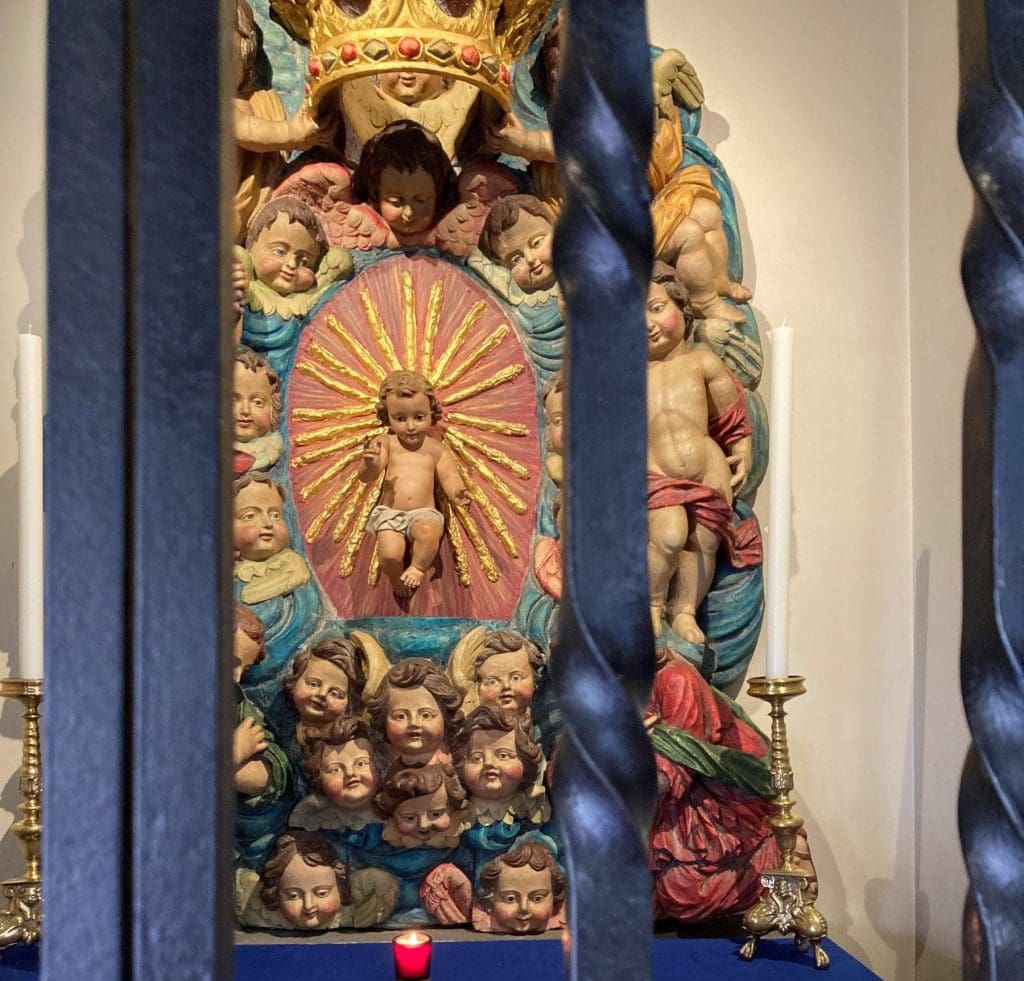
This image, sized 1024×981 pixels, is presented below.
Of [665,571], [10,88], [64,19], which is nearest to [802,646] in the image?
[665,571]

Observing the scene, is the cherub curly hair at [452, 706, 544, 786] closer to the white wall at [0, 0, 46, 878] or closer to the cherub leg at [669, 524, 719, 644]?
the cherub leg at [669, 524, 719, 644]

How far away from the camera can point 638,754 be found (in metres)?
0.21

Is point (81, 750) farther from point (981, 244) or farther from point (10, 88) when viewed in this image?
point (10, 88)

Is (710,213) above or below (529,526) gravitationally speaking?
above

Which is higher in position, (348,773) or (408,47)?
(408,47)

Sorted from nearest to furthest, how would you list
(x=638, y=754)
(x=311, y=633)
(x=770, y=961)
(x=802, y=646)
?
(x=638, y=754) < (x=770, y=961) < (x=311, y=633) < (x=802, y=646)

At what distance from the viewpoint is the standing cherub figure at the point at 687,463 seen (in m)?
1.02

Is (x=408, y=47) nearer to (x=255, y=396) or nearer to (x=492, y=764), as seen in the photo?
(x=255, y=396)

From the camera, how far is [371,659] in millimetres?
980

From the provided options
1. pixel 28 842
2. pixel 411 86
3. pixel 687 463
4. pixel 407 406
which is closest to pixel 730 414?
pixel 687 463

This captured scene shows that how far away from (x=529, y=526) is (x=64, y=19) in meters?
0.85

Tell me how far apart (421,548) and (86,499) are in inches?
30.2

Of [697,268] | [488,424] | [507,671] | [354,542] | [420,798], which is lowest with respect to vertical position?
[420,798]

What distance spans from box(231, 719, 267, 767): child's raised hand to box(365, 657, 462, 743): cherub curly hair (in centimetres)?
9
